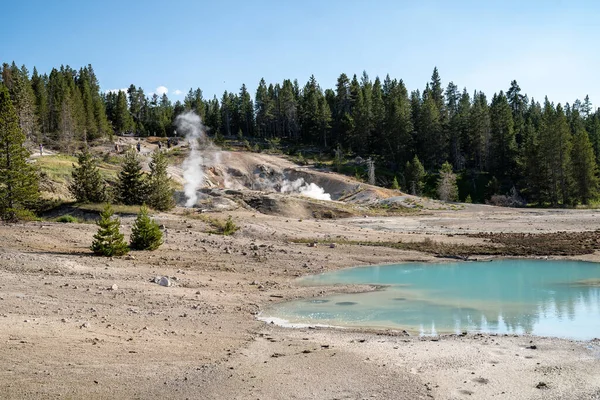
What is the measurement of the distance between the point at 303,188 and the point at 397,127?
2892cm

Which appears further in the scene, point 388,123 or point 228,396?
point 388,123

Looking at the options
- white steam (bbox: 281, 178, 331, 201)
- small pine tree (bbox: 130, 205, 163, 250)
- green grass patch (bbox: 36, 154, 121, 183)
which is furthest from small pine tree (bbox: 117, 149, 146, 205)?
white steam (bbox: 281, 178, 331, 201)

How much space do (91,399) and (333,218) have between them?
4547 centimetres

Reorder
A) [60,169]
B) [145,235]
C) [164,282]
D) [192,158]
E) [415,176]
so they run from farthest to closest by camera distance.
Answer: [415,176] → [192,158] → [60,169] → [145,235] → [164,282]

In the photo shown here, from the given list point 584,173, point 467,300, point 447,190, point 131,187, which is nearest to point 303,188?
point 447,190

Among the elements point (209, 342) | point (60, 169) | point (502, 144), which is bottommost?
point (209, 342)

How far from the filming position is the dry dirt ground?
9.88 metres

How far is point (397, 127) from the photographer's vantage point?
3708 inches

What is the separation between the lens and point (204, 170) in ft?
249

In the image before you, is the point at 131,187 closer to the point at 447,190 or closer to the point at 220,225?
the point at 220,225

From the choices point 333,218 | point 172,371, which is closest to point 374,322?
point 172,371

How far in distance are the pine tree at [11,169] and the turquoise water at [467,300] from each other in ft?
60.3

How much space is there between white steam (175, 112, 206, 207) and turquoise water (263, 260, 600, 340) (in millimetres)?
29112

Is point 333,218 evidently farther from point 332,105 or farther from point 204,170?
point 332,105
